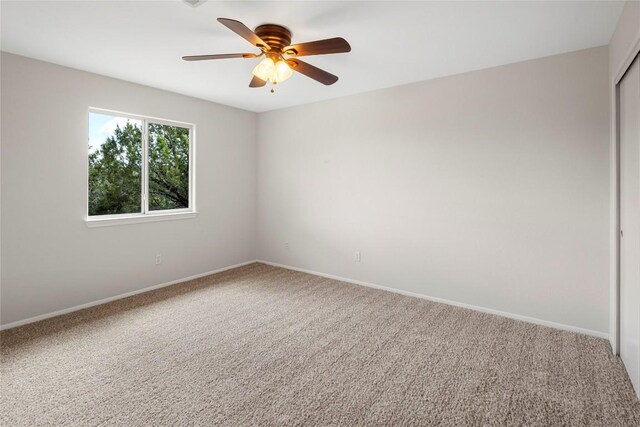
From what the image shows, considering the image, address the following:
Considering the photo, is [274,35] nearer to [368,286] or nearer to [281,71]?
[281,71]

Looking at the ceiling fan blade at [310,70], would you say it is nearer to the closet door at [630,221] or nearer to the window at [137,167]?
the closet door at [630,221]

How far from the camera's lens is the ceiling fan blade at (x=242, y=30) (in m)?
1.87

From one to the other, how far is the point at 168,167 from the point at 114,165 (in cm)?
65

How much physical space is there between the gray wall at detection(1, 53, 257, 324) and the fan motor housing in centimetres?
214

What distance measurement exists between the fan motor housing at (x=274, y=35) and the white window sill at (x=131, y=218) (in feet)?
8.46

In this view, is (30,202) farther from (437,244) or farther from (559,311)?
(559,311)

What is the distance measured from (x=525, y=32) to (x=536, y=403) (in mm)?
2551

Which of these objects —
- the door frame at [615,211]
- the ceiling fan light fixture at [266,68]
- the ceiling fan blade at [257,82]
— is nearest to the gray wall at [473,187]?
the door frame at [615,211]

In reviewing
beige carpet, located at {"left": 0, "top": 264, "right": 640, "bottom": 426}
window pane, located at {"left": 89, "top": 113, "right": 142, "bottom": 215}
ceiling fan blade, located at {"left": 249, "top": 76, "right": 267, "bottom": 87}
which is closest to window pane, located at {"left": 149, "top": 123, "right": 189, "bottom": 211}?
window pane, located at {"left": 89, "top": 113, "right": 142, "bottom": 215}

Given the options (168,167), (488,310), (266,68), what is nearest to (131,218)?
(168,167)

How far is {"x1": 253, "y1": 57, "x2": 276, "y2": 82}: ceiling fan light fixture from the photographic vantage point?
2383 millimetres

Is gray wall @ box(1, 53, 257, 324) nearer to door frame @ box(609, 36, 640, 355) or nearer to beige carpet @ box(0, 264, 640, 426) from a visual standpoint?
beige carpet @ box(0, 264, 640, 426)

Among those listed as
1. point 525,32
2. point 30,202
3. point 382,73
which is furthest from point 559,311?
point 30,202

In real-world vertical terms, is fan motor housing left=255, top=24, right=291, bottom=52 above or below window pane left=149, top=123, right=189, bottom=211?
above
